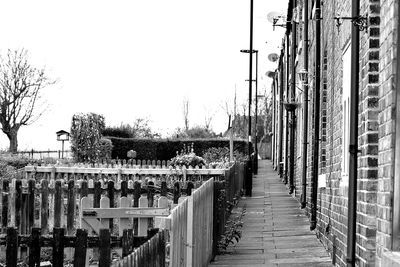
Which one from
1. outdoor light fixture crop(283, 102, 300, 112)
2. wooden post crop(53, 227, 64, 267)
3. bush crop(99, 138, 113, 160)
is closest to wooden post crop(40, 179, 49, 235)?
wooden post crop(53, 227, 64, 267)

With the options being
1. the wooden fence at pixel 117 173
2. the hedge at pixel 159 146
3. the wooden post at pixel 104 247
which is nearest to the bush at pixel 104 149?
the hedge at pixel 159 146

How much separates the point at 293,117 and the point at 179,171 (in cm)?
391

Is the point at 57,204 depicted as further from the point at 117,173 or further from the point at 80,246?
the point at 117,173

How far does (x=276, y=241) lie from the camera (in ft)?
45.3

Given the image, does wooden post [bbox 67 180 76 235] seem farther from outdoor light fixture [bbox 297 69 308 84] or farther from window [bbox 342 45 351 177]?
outdoor light fixture [bbox 297 69 308 84]

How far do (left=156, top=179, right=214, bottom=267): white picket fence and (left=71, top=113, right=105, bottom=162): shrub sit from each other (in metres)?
22.8

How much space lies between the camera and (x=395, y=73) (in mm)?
4984

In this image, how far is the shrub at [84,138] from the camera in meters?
34.3

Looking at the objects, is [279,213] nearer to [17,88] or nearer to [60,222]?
[60,222]

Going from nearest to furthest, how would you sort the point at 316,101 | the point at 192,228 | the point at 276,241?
the point at 192,228 < the point at 316,101 < the point at 276,241

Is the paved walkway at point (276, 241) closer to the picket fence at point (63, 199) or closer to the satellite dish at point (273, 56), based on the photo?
the picket fence at point (63, 199)

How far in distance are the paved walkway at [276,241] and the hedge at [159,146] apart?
2695 cm

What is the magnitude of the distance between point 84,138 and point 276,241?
21817 millimetres

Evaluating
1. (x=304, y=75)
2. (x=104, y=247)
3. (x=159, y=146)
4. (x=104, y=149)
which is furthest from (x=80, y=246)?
(x=159, y=146)
